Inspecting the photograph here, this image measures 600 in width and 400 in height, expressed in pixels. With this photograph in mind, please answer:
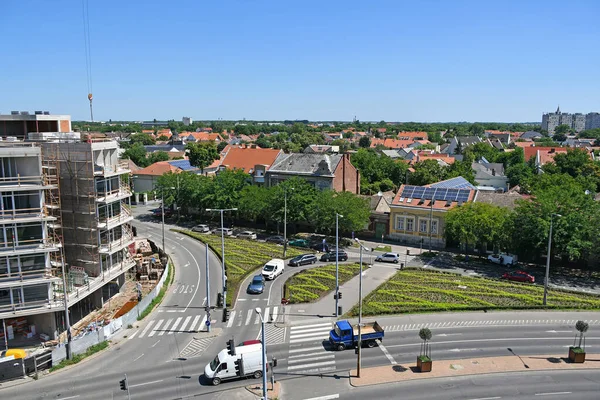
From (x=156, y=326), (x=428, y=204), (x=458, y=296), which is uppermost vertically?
(x=428, y=204)

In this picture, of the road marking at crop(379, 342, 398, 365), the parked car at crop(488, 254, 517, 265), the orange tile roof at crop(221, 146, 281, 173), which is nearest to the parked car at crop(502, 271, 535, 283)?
the parked car at crop(488, 254, 517, 265)

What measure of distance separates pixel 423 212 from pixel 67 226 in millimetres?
48768

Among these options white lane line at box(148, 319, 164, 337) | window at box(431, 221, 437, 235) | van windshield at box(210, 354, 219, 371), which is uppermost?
window at box(431, 221, 437, 235)

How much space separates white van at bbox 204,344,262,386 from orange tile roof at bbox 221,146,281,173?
76.0 m

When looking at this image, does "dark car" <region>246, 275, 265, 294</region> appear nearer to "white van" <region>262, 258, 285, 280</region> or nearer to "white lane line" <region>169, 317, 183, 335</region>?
"white van" <region>262, 258, 285, 280</region>

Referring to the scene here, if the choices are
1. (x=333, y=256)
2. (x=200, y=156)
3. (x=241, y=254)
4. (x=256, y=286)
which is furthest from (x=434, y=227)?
(x=200, y=156)

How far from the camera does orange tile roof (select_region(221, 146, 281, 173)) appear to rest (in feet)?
357

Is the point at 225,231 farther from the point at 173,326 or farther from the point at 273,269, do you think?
the point at 173,326

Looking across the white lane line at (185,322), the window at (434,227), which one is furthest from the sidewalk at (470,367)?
the window at (434,227)

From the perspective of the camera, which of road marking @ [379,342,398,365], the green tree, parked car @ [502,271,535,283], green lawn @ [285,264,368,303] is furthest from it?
the green tree

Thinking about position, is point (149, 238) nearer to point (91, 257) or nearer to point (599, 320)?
point (91, 257)

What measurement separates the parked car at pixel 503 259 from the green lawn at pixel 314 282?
17428mm

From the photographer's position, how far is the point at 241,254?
2579 inches

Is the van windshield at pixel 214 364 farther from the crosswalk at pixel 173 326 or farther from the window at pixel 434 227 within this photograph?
the window at pixel 434 227
